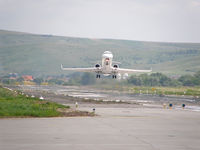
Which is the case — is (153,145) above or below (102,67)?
below

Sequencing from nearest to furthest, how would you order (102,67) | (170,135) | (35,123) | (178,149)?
(178,149), (170,135), (35,123), (102,67)

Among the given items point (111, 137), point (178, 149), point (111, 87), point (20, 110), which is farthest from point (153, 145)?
point (111, 87)

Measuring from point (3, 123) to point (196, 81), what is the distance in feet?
291

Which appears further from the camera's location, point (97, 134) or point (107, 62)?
point (107, 62)

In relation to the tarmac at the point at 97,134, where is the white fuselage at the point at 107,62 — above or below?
above

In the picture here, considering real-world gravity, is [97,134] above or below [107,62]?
below

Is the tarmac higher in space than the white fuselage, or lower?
lower

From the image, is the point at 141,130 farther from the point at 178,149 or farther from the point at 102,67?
the point at 102,67

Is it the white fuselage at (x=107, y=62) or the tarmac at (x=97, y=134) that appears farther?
the white fuselage at (x=107, y=62)

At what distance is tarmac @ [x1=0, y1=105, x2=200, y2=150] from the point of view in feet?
57.3

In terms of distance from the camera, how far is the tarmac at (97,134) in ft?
57.3

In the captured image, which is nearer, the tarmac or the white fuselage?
the tarmac

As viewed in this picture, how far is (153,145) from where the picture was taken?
1797 cm

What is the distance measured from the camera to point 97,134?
20.8 metres
